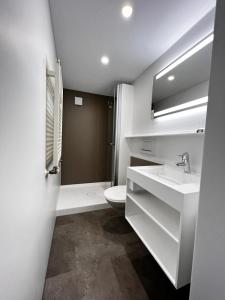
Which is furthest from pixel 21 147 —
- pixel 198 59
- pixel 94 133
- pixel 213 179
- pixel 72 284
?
pixel 94 133

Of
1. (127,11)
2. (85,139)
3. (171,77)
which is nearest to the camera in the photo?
(127,11)

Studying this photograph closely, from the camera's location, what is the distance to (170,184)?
103 centimetres

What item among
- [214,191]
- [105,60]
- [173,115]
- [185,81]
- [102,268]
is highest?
[105,60]

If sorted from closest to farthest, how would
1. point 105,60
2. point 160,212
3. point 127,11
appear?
point 127,11 < point 160,212 < point 105,60

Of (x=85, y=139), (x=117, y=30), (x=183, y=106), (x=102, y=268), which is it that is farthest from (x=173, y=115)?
(x=85, y=139)

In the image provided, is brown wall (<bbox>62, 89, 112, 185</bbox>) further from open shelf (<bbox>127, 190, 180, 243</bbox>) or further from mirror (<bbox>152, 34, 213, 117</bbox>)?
open shelf (<bbox>127, 190, 180, 243</bbox>)

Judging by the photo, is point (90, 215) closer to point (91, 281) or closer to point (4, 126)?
point (91, 281)

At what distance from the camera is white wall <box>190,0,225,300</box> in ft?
1.87

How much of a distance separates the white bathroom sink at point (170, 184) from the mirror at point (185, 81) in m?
0.70

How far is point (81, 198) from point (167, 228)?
5.94 feet

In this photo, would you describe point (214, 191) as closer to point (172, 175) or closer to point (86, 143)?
point (172, 175)

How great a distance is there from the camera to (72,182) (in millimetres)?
3105

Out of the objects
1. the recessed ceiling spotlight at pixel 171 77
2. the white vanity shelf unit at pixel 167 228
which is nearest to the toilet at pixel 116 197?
the white vanity shelf unit at pixel 167 228

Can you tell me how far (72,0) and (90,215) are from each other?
96.9 inches
